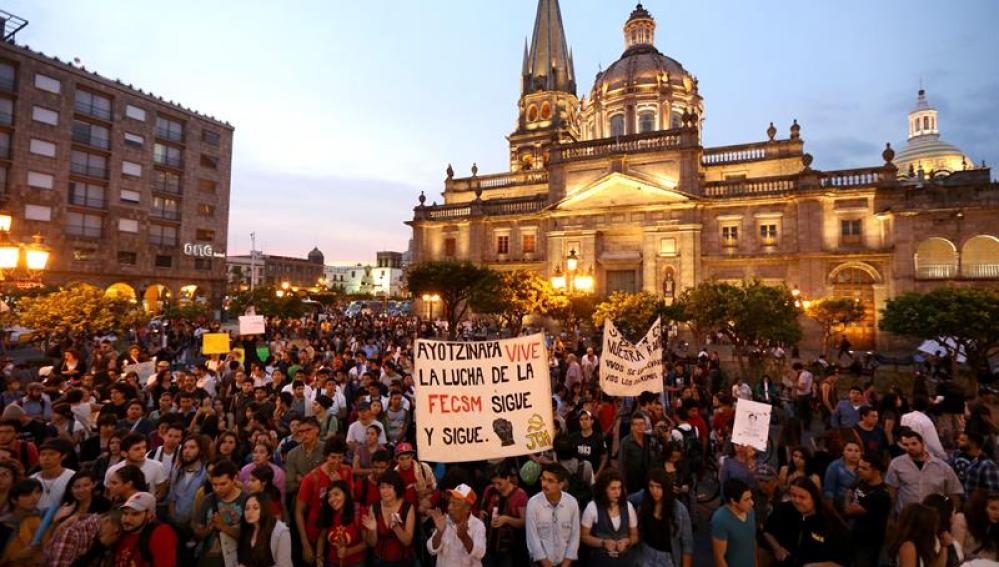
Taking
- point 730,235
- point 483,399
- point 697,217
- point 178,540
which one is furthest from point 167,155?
point 483,399

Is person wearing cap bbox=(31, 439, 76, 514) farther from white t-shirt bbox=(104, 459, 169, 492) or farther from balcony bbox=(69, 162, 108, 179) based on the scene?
balcony bbox=(69, 162, 108, 179)

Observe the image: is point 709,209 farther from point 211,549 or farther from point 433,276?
point 211,549

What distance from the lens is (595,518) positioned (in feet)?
16.1

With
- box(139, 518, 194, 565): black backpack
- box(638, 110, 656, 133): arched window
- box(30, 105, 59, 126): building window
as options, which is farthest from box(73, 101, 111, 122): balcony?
box(139, 518, 194, 565): black backpack

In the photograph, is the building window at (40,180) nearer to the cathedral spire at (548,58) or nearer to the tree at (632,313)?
the tree at (632,313)

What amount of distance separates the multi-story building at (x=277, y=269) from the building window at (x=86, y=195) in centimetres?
5587

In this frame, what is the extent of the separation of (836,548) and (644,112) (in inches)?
1939

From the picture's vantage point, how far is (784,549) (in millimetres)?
4758

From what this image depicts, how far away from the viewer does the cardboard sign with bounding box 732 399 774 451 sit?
659cm

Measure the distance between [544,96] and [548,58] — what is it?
4.90 meters

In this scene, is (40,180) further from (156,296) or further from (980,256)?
(980,256)

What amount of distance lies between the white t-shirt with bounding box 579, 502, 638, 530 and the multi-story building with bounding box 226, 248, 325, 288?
336 ft

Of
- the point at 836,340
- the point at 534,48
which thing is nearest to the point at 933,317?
the point at 836,340

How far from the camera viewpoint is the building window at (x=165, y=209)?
150 feet
